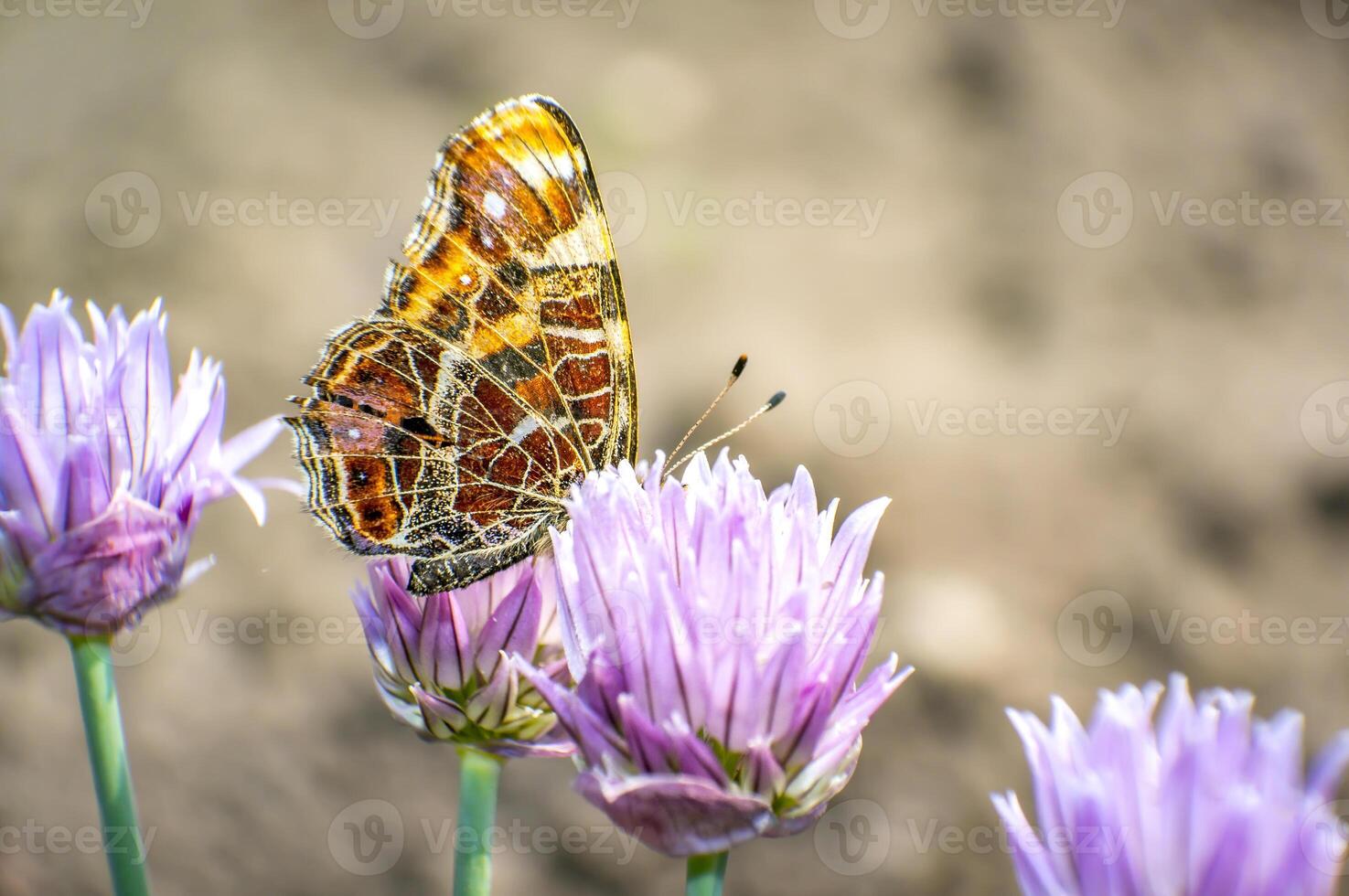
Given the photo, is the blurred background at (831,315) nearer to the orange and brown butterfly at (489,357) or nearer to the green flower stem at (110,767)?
the orange and brown butterfly at (489,357)

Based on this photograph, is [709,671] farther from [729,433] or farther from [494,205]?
[494,205]

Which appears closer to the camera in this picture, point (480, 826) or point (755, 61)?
point (480, 826)

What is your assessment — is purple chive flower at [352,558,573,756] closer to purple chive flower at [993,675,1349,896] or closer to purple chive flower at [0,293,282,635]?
purple chive flower at [0,293,282,635]

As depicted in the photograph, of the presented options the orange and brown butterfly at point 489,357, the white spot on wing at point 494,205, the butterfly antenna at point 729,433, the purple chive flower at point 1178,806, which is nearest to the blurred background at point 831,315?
the butterfly antenna at point 729,433

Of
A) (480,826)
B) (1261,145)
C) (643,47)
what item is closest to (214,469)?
(480,826)

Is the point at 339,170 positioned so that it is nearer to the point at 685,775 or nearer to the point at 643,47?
the point at 643,47

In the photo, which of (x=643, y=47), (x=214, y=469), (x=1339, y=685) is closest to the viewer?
(x=214, y=469)

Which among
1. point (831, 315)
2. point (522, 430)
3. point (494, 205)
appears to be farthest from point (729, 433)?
point (831, 315)
